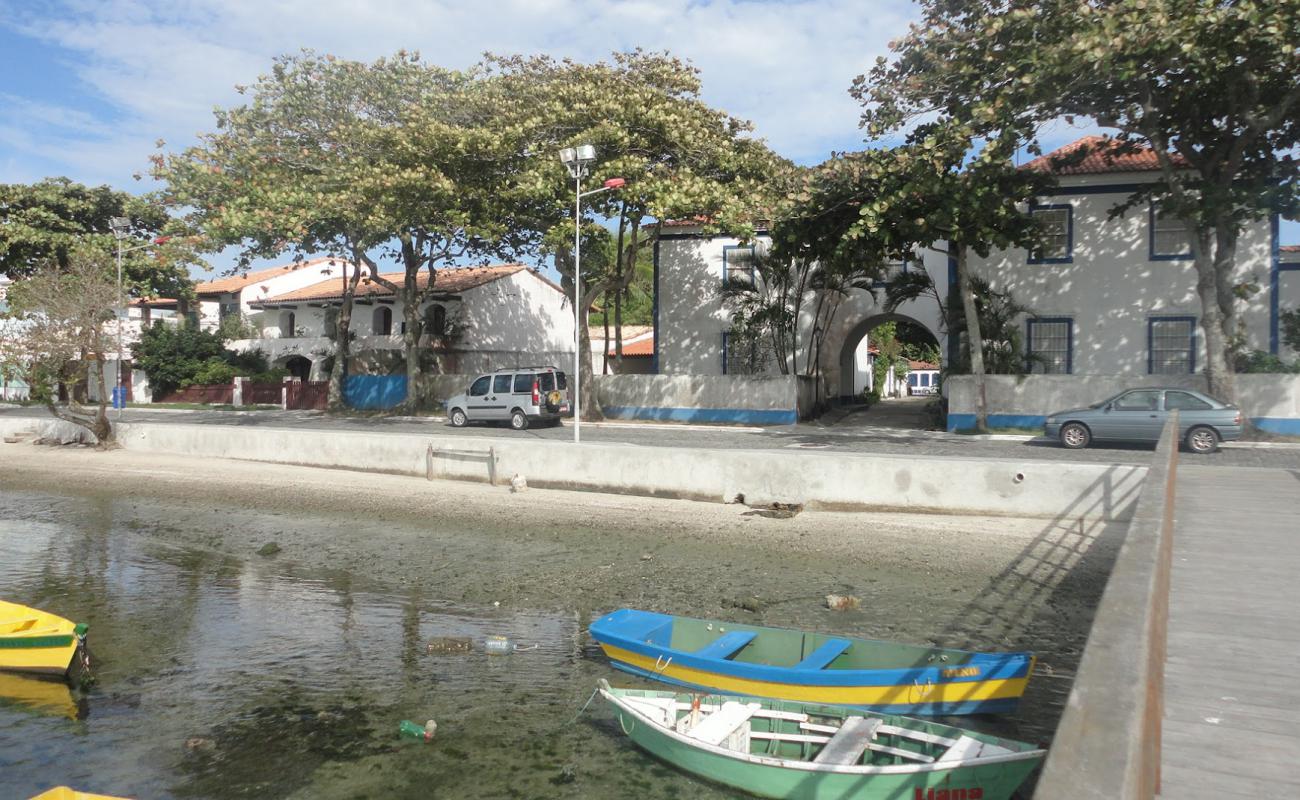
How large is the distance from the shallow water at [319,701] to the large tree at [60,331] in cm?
1257

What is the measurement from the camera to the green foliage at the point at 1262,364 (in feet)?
80.7

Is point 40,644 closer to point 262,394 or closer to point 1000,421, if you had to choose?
point 1000,421

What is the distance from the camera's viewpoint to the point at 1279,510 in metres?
10.8

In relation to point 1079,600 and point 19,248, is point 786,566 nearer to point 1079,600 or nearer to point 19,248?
point 1079,600

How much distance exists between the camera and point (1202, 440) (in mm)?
19812

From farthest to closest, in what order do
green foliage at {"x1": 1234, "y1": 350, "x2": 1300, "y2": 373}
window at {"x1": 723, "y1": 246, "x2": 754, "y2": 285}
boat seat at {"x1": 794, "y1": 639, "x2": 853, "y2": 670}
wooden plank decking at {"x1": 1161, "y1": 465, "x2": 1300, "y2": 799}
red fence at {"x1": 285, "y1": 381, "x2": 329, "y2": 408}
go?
1. red fence at {"x1": 285, "y1": 381, "x2": 329, "y2": 408}
2. window at {"x1": 723, "y1": 246, "x2": 754, "y2": 285}
3. green foliage at {"x1": 1234, "y1": 350, "x2": 1300, "y2": 373}
4. boat seat at {"x1": 794, "y1": 639, "x2": 853, "y2": 670}
5. wooden plank decking at {"x1": 1161, "y1": 465, "x2": 1300, "y2": 799}

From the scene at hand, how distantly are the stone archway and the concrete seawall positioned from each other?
17.5 m

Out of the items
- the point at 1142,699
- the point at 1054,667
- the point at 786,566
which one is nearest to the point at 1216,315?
the point at 786,566

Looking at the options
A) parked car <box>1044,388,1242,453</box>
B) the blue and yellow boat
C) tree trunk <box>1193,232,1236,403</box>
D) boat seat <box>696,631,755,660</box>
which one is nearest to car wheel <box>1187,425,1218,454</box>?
parked car <box>1044,388,1242,453</box>

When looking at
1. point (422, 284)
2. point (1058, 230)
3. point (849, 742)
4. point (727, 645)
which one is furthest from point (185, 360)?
point (849, 742)

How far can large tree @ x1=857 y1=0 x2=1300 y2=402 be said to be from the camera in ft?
57.6

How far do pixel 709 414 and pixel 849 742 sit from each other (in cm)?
2520

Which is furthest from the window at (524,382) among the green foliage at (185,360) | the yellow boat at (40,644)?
the green foliage at (185,360)

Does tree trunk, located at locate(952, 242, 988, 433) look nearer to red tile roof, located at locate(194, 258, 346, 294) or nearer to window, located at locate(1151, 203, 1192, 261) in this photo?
window, located at locate(1151, 203, 1192, 261)
